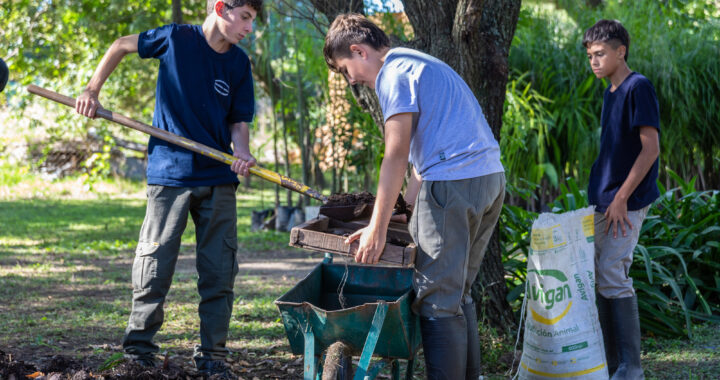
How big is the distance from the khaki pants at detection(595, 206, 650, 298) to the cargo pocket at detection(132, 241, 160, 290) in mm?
2074

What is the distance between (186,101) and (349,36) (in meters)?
1.07

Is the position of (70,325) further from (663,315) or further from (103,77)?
(663,315)

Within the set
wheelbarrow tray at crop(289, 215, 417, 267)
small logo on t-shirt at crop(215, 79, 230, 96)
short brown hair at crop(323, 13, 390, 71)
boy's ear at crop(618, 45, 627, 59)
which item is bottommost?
wheelbarrow tray at crop(289, 215, 417, 267)

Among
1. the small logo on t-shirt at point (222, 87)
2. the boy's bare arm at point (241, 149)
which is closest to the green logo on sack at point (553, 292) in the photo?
the boy's bare arm at point (241, 149)

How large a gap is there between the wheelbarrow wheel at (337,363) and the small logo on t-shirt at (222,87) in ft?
4.72

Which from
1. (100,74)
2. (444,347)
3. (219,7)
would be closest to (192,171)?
(100,74)

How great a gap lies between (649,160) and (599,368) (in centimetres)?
95

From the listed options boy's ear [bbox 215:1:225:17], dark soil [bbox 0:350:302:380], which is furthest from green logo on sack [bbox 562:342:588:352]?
boy's ear [bbox 215:1:225:17]

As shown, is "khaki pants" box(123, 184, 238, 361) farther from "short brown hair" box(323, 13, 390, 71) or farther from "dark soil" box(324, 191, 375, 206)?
"short brown hair" box(323, 13, 390, 71)

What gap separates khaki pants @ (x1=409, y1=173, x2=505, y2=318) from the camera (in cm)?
252

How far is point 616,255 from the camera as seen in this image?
3.32 m

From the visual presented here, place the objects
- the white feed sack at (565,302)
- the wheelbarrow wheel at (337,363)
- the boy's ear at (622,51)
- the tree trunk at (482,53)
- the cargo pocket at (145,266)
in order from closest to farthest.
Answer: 1. the wheelbarrow wheel at (337,363)
2. the white feed sack at (565,302)
3. the cargo pocket at (145,266)
4. the boy's ear at (622,51)
5. the tree trunk at (482,53)

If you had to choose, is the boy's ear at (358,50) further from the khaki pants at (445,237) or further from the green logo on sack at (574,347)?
the green logo on sack at (574,347)

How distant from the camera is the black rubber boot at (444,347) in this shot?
8.34 feet
